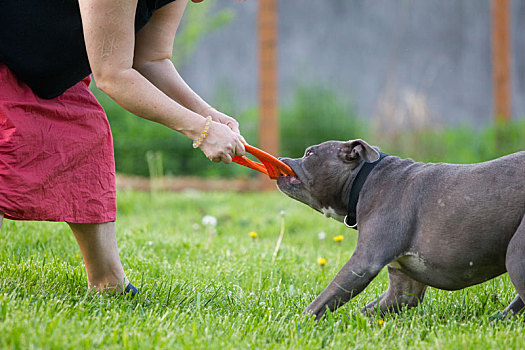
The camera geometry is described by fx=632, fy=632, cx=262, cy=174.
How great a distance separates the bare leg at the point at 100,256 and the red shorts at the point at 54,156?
8cm

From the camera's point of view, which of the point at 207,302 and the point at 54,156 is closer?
the point at 54,156

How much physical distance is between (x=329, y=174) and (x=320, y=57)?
6.78m

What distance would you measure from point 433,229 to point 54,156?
1.75 meters

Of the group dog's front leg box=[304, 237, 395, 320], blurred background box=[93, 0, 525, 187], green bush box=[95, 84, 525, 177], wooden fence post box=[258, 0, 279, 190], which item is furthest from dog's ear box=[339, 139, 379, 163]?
blurred background box=[93, 0, 525, 187]

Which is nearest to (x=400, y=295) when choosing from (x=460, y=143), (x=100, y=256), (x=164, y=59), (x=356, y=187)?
(x=356, y=187)

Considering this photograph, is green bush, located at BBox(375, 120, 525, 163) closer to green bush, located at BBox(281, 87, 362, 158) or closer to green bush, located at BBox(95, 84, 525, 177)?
green bush, located at BBox(95, 84, 525, 177)

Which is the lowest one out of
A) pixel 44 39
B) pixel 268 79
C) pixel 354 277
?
pixel 268 79

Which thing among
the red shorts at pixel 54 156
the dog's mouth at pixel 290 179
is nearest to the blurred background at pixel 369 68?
the dog's mouth at pixel 290 179

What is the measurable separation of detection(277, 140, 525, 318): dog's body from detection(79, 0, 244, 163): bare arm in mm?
720

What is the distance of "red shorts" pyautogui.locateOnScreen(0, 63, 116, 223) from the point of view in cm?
274

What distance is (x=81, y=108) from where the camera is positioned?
119 inches

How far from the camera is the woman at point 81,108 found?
8.44 feet

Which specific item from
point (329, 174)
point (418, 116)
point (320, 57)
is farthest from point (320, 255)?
point (320, 57)

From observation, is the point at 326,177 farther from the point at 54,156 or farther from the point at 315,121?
the point at 315,121
